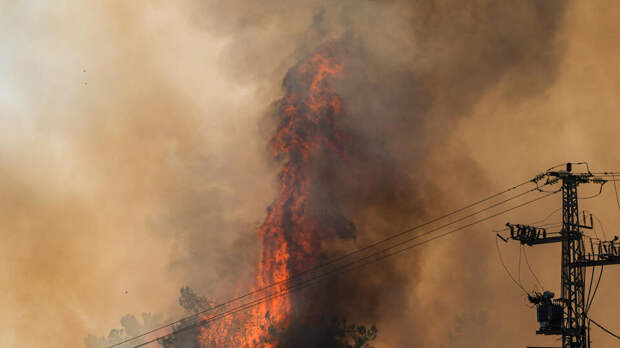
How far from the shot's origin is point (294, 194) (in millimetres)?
83062

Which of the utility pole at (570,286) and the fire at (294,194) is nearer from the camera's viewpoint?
the utility pole at (570,286)

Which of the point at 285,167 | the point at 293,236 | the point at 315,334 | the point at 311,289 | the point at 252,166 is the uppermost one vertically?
the point at 252,166

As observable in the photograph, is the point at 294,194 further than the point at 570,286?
Yes

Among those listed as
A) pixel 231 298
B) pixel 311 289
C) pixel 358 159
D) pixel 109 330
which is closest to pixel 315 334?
pixel 311 289

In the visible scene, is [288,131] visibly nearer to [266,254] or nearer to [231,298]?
[266,254]

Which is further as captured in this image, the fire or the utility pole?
the fire

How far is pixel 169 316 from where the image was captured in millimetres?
115500

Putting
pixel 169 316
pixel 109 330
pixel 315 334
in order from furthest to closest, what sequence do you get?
pixel 109 330 → pixel 169 316 → pixel 315 334

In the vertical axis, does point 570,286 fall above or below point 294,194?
below

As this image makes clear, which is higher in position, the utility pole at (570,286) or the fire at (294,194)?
the fire at (294,194)

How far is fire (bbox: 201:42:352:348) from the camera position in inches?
3187

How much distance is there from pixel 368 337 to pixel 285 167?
2502 cm

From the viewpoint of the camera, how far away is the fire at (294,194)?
80938 millimetres

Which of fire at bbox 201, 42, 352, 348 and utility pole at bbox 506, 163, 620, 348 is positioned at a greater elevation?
fire at bbox 201, 42, 352, 348
